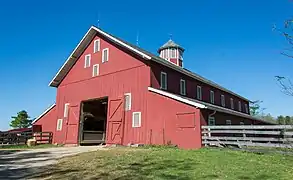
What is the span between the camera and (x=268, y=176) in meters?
7.51

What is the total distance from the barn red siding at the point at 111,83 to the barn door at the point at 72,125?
46 cm

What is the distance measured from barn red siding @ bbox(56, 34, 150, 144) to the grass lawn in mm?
7401

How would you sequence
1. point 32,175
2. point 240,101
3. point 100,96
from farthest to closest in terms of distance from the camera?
1. point 240,101
2. point 100,96
3. point 32,175

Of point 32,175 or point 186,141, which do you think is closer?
point 32,175

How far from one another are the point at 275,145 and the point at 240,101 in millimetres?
24839

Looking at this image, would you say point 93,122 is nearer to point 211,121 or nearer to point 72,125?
point 72,125

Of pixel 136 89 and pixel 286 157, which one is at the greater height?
pixel 136 89

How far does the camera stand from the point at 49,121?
25719mm

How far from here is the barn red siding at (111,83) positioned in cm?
1827

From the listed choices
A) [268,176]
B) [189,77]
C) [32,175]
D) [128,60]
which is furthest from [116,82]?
[268,176]

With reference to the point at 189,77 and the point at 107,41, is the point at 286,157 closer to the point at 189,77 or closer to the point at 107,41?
the point at 189,77

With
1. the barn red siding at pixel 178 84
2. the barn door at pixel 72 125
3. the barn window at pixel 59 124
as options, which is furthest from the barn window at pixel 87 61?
the barn red siding at pixel 178 84

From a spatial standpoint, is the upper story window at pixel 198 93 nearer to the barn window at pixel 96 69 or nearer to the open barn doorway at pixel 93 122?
the open barn doorway at pixel 93 122

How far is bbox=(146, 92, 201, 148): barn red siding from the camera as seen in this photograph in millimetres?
15297
